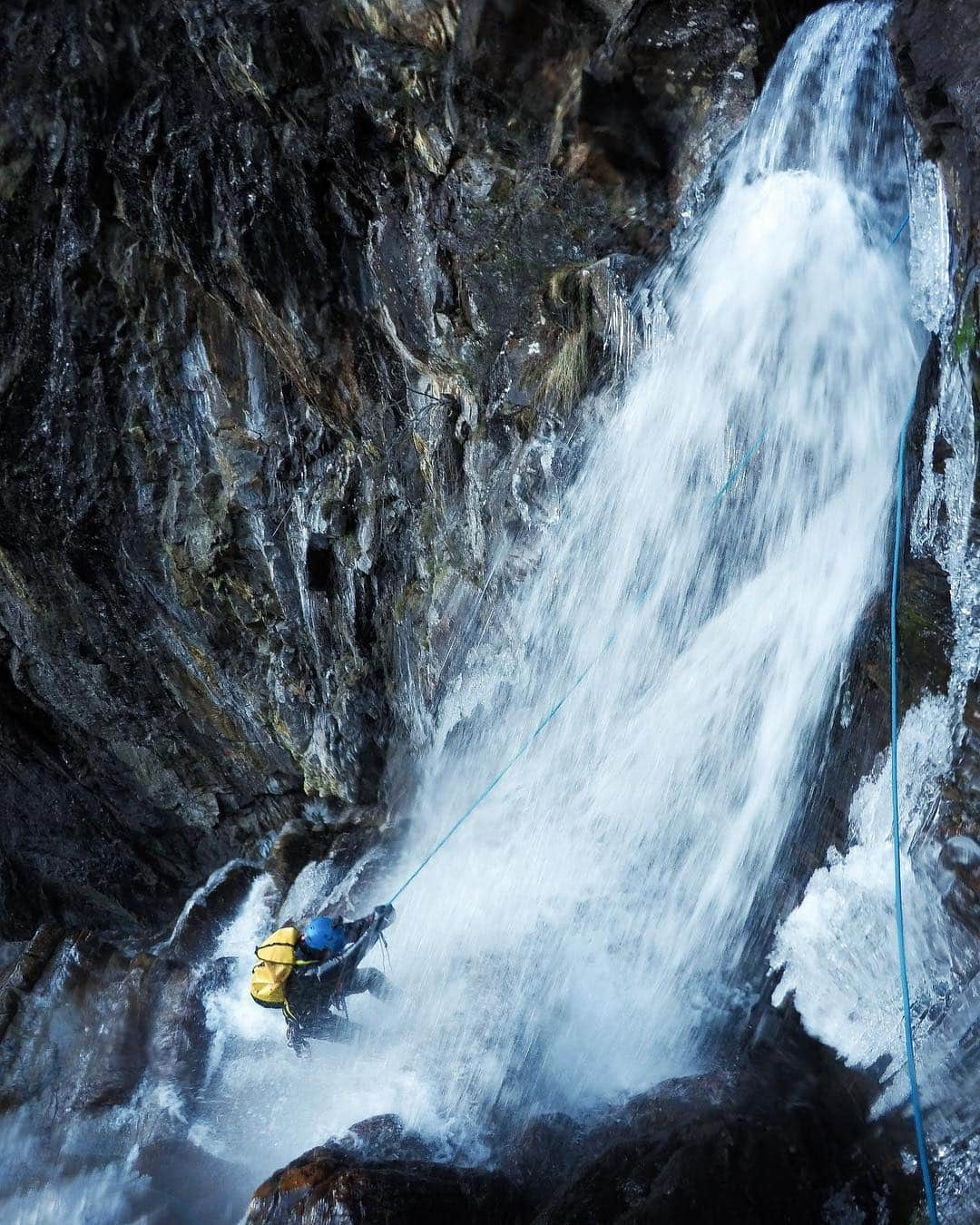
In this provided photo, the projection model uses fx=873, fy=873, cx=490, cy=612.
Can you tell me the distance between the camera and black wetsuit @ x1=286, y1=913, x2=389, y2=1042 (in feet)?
19.6

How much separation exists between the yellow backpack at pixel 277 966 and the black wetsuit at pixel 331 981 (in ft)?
0.19

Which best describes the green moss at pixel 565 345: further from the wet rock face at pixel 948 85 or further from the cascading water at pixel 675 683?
the wet rock face at pixel 948 85

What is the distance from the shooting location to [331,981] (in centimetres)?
616

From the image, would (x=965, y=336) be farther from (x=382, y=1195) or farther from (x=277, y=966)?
(x=277, y=966)

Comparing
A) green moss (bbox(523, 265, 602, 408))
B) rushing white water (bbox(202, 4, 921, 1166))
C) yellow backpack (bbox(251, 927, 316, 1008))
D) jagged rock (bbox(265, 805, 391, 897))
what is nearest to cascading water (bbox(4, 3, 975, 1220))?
rushing white water (bbox(202, 4, 921, 1166))

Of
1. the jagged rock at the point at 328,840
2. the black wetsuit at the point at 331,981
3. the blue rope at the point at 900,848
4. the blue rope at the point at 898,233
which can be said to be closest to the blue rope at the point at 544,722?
the black wetsuit at the point at 331,981

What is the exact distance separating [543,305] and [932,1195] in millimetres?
5715

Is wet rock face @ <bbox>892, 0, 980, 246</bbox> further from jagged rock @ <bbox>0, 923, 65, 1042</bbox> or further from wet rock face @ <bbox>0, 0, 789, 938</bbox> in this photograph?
jagged rock @ <bbox>0, 923, 65, 1042</bbox>

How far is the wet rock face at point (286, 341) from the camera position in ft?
18.6

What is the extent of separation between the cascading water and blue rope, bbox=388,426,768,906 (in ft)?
0.17

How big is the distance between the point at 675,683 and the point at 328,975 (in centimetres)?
317

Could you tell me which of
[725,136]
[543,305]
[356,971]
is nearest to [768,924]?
[356,971]

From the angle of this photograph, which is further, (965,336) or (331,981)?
(331,981)

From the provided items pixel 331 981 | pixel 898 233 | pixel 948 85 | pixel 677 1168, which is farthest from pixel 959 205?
pixel 331 981
